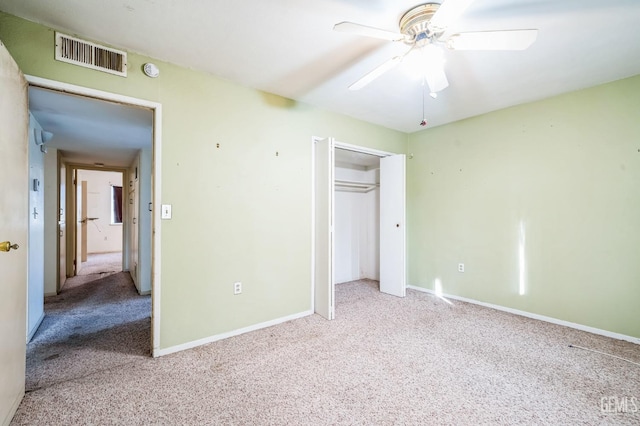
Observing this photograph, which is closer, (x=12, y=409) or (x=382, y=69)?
(x=12, y=409)

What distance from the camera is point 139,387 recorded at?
1786 mm

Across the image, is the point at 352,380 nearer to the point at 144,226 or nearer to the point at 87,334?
the point at 87,334

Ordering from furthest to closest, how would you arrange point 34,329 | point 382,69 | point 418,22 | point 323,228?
1. point 323,228
2. point 34,329
3. point 382,69
4. point 418,22

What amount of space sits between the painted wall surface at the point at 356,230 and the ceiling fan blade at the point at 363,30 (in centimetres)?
306

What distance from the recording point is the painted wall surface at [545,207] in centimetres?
249

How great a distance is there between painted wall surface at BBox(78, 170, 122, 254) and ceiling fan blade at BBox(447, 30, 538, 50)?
9491mm

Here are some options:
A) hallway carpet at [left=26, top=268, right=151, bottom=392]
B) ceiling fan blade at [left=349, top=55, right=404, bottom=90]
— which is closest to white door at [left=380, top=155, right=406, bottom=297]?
ceiling fan blade at [left=349, top=55, right=404, bottom=90]

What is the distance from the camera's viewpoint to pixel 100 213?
26.1 ft

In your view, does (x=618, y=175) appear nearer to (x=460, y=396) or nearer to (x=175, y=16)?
(x=460, y=396)

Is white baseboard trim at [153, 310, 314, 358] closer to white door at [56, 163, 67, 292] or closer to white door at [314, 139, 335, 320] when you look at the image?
white door at [314, 139, 335, 320]

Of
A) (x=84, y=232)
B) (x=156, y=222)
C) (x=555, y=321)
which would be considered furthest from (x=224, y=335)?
(x=84, y=232)

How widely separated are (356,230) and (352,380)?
123 inches

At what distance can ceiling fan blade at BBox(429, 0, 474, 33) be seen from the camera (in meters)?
1.16

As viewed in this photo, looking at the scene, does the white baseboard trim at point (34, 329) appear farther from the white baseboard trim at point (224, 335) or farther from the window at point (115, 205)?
the window at point (115, 205)
